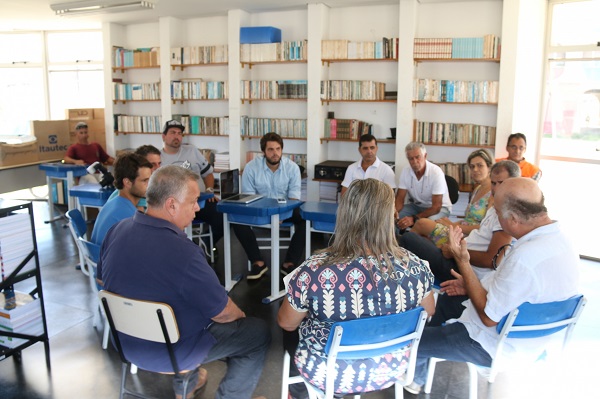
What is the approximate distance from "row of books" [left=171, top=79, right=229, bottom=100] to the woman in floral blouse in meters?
6.08

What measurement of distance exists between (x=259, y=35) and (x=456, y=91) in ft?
9.34

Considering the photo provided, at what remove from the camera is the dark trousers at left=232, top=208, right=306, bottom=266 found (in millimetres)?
5297

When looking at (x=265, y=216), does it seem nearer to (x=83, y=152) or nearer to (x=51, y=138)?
(x=83, y=152)

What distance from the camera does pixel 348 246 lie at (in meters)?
2.22

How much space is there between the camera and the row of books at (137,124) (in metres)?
8.66

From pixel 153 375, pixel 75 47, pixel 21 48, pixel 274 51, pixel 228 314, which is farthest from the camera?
pixel 21 48

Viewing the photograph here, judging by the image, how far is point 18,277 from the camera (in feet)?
11.3

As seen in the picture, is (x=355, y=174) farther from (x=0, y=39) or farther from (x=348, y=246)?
(x=0, y=39)

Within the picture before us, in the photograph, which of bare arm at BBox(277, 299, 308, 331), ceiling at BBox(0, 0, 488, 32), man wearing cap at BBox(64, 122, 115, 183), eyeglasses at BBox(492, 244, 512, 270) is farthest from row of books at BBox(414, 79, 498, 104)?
bare arm at BBox(277, 299, 308, 331)

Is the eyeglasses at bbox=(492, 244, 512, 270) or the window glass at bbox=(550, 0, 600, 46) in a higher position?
the window glass at bbox=(550, 0, 600, 46)

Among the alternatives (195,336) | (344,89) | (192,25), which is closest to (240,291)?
(195,336)

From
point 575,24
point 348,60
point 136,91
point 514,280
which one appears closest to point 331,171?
point 348,60

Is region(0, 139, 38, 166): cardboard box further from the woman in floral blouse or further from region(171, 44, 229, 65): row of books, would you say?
the woman in floral blouse

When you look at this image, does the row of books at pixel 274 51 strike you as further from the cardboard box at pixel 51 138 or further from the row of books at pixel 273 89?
the cardboard box at pixel 51 138
